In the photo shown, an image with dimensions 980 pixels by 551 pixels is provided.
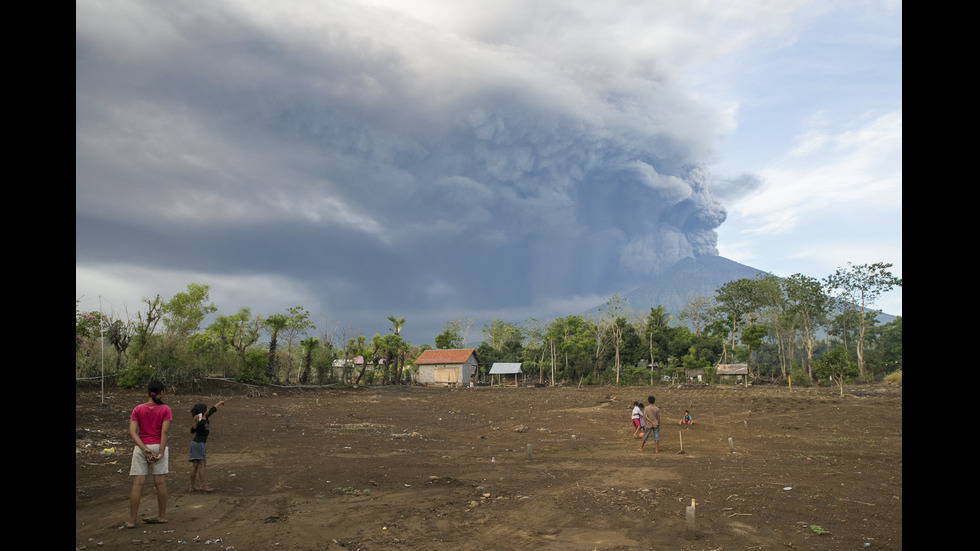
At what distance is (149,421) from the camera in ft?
25.6

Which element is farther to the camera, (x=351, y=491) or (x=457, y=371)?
(x=457, y=371)

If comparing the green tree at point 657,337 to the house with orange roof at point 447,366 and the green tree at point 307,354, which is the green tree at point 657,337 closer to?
the house with orange roof at point 447,366

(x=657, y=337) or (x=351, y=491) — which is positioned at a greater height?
(x=351, y=491)

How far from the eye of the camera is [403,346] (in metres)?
56.5

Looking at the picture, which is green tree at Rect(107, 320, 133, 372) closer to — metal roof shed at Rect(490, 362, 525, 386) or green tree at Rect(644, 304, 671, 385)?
metal roof shed at Rect(490, 362, 525, 386)

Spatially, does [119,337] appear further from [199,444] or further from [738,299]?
[738,299]

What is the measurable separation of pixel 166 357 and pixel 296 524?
3372 centimetres

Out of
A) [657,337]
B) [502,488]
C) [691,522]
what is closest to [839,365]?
[657,337]

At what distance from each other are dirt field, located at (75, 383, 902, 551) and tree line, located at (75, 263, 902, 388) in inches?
676

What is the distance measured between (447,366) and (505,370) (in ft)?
24.8

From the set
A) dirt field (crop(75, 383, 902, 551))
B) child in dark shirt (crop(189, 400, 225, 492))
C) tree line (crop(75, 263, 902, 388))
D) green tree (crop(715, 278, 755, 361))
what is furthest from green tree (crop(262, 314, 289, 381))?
green tree (crop(715, 278, 755, 361))

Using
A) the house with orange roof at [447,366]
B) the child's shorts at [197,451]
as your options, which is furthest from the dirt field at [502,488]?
the house with orange roof at [447,366]
